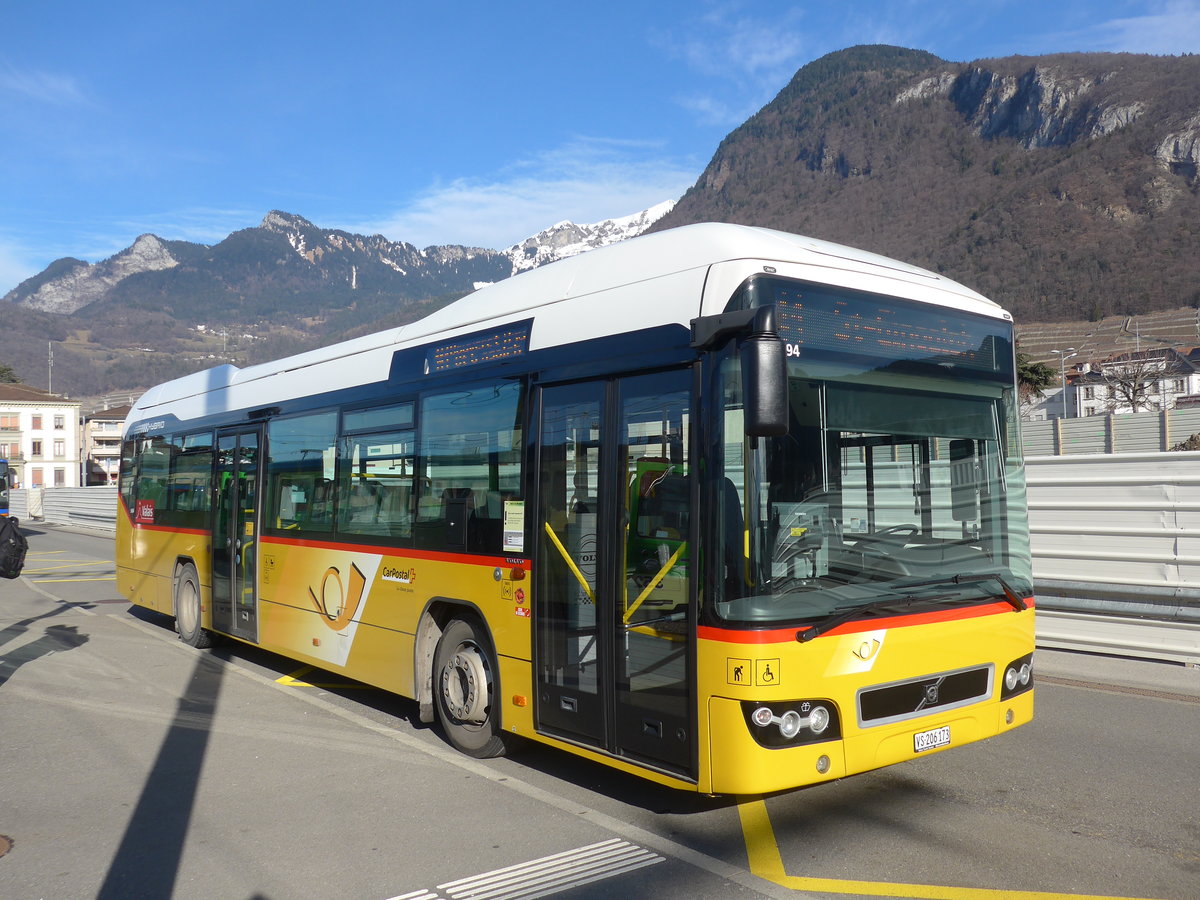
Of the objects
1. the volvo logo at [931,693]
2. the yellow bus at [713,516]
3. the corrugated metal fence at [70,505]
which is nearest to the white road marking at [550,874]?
the yellow bus at [713,516]

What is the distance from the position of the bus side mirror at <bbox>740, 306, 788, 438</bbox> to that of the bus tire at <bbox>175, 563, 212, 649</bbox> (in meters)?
8.71

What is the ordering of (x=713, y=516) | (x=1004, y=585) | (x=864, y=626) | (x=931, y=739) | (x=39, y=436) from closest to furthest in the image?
(x=713, y=516) → (x=864, y=626) → (x=931, y=739) → (x=1004, y=585) → (x=39, y=436)

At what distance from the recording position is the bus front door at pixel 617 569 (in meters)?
4.98

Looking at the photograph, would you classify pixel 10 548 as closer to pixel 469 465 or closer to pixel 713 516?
pixel 469 465

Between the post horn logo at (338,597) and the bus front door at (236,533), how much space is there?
1640 millimetres

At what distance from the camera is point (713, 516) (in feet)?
15.5

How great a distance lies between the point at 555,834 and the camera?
5.14 m

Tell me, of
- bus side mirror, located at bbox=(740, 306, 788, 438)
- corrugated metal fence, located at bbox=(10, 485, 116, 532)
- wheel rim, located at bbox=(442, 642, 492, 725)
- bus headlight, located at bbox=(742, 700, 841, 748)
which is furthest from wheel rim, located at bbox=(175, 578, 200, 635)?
corrugated metal fence, located at bbox=(10, 485, 116, 532)

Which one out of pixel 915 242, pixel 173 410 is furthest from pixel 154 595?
pixel 915 242

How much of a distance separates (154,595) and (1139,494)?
11.1 m

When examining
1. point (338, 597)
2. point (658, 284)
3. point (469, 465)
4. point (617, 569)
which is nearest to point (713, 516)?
point (617, 569)

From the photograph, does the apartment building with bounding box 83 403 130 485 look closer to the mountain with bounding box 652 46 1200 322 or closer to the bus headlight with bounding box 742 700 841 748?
the mountain with bounding box 652 46 1200 322

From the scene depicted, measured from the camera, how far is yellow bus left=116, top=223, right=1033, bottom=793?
468 cm

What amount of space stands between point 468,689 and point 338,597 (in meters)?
2.07
